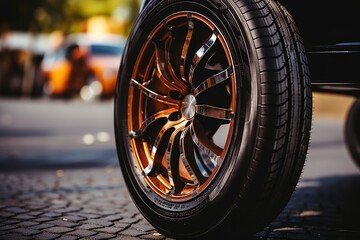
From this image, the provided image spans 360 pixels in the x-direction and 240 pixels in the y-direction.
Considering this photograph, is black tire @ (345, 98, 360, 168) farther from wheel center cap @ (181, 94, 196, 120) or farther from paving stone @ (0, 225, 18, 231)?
paving stone @ (0, 225, 18, 231)

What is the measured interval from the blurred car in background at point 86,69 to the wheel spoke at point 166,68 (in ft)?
40.4

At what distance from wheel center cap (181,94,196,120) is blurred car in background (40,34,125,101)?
493 inches

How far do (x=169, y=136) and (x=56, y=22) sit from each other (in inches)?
989

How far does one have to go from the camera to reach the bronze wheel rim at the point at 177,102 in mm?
2328

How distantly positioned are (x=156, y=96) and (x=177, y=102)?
0.43 feet

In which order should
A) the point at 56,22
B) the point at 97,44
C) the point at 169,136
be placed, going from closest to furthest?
the point at 169,136 → the point at 97,44 → the point at 56,22

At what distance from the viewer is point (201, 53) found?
91.9 inches

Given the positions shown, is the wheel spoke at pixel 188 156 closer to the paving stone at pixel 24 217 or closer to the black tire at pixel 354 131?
the paving stone at pixel 24 217

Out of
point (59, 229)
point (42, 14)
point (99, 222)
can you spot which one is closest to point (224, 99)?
point (99, 222)

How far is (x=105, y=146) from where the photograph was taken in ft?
22.4

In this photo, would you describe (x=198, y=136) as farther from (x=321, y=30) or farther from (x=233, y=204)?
(x=321, y=30)

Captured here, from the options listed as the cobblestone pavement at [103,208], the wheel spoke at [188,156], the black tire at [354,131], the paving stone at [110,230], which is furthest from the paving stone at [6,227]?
the black tire at [354,131]

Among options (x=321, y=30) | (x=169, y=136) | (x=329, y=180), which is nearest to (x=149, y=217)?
(x=169, y=136)

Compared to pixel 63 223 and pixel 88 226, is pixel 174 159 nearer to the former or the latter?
pixel 88 226
